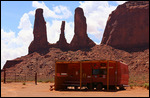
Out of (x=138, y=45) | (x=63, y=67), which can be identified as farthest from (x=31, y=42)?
(x=63, y=67)

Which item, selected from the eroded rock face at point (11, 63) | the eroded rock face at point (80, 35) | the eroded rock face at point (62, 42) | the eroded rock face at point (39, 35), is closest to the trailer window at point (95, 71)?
the eroded rock face at point (80, 35)

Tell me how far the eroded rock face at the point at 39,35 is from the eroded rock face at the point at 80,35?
10.1m

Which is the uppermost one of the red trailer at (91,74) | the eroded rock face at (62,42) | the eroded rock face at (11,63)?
the eroded rock face at (62,42)

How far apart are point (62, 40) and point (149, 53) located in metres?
28.9

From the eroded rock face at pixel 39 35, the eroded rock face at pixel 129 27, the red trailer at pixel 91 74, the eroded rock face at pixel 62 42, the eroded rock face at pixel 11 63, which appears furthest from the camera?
the eroded rock face at pixel 39 35

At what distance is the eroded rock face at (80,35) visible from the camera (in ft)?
297

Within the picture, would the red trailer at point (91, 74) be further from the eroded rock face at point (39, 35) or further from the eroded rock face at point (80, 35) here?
the eroded rock face at point (39, 35)

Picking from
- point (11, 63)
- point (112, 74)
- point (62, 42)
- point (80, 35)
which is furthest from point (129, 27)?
point (112, 74)

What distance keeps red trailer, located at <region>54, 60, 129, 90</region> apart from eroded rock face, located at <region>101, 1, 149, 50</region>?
210 feet

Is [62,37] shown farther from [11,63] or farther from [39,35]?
[11,63]

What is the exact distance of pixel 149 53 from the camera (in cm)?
8019

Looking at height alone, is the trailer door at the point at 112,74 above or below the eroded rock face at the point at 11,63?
below

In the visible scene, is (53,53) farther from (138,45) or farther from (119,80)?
(119,80)

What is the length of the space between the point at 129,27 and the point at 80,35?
54.2ft
